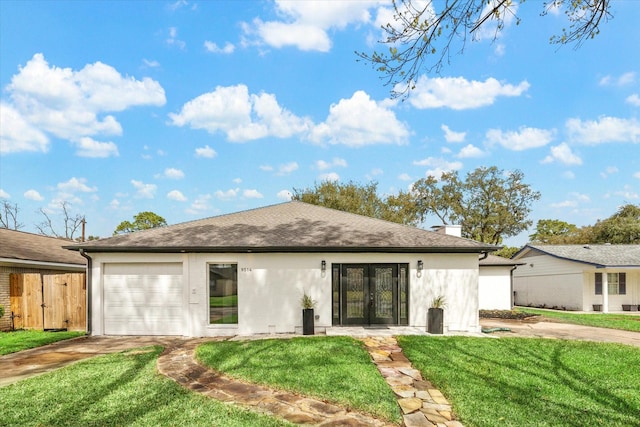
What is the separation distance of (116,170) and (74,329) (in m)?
14.6

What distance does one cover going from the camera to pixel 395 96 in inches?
188

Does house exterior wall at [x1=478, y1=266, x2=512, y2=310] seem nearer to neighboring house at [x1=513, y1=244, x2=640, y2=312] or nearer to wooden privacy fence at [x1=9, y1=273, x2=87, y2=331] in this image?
neighboring house at [x1=513, y1=244, x2=640, y2=312]

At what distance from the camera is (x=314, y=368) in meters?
6.47

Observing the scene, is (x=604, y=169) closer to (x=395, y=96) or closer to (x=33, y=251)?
(x=395, y=96)

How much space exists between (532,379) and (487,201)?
33.8m

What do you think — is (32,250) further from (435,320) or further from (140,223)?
(140,223)

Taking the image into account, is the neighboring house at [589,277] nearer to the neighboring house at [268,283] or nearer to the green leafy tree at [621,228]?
the neighboring house at [268,283]

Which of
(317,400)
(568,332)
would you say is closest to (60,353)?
(317,400)

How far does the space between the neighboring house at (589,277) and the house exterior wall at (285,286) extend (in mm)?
13176

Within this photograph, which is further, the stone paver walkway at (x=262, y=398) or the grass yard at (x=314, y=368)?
the grass yard at (x=314, y=368)

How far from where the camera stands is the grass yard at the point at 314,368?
5105mm

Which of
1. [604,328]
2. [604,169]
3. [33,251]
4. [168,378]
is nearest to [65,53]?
[33,251]

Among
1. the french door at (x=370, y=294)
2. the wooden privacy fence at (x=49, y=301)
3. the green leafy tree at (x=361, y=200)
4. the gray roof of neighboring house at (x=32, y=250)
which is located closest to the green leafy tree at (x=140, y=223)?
the green leafy tree at (x=361, y=200)

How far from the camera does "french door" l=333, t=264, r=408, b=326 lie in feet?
35.3
